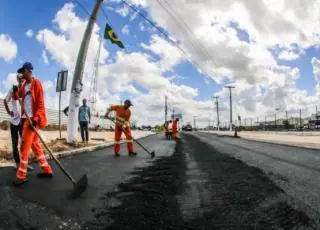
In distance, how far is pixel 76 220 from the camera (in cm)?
362

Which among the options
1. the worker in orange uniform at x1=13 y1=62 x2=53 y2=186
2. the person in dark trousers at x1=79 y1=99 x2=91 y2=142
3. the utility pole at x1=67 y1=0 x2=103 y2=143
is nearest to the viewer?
the worker in orange uniform at x1=13 y1=62 x2=53 y2=186

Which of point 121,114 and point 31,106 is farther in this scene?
point 121,114

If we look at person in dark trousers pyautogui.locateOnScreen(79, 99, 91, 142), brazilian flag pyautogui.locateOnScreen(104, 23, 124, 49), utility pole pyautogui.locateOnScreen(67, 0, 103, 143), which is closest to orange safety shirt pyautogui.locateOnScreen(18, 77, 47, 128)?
utility pole pyautogui.locateOnScreen(67, 0, 103, 143)

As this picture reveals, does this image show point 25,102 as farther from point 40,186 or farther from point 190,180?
point 190,180

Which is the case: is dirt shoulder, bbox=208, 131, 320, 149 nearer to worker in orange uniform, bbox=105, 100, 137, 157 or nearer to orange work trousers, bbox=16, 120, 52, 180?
worker in orange uniform, bbox=105, 100, 137, 157

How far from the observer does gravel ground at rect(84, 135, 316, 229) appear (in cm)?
347

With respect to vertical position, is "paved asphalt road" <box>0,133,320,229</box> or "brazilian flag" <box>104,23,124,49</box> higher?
"brazilian flag" <box>104,23,124,49</box>

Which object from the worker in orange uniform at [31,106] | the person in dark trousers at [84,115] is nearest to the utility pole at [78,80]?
the person in dark trousers at [84,115]

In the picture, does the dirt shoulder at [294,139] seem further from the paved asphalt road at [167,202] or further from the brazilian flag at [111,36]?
the paved asphalt road at [167,202]

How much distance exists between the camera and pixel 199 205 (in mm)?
4246

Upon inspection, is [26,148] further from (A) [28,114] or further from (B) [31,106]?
(B) [31,106]

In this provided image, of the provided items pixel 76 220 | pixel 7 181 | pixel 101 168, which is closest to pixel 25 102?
pixel 7 181

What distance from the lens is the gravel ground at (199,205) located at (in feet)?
11.4

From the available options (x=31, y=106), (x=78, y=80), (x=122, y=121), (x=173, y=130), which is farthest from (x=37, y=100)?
(x=173, y=130)
